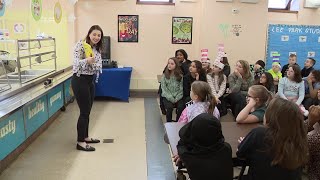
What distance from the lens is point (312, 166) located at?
7.07ft

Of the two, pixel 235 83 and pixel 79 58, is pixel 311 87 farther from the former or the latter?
pixel 79 58

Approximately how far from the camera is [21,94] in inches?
139

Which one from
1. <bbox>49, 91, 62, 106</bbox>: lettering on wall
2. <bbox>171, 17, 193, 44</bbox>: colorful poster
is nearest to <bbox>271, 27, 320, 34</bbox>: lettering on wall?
<bbox>171, 17, 193, 44</bbox>: colorful poster

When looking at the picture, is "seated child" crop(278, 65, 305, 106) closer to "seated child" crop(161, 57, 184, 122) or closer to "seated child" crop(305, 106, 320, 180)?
"seated child" crop(161, 57, 184, 122)

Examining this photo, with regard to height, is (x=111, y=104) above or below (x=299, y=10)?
below

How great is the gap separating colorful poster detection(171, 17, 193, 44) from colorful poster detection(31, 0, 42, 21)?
283 centimetres

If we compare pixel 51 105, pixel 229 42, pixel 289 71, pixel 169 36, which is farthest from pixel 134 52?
pixel 289 71

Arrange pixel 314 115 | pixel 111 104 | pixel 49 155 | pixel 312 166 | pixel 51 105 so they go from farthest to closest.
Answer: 1. pixel 111 104
2. pixel 51 105
3. pixel 49 155
4. pixel 314 115
5. pixel 312 166

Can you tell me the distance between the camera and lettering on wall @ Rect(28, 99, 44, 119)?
3.56m

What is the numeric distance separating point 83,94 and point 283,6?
557cm

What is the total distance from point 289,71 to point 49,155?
11.2 ft

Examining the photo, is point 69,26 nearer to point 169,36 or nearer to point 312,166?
point 169,36

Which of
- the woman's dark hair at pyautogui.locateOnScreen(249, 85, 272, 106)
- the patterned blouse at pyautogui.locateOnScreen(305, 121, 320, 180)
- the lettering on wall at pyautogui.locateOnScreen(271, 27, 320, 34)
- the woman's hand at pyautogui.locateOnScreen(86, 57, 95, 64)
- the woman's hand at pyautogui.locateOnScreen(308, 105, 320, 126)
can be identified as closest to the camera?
the patterned blouse at pyautogui.locateOnScreen(305, 121, 320, 180)

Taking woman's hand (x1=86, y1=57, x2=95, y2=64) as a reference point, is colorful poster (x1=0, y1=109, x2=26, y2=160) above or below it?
below
